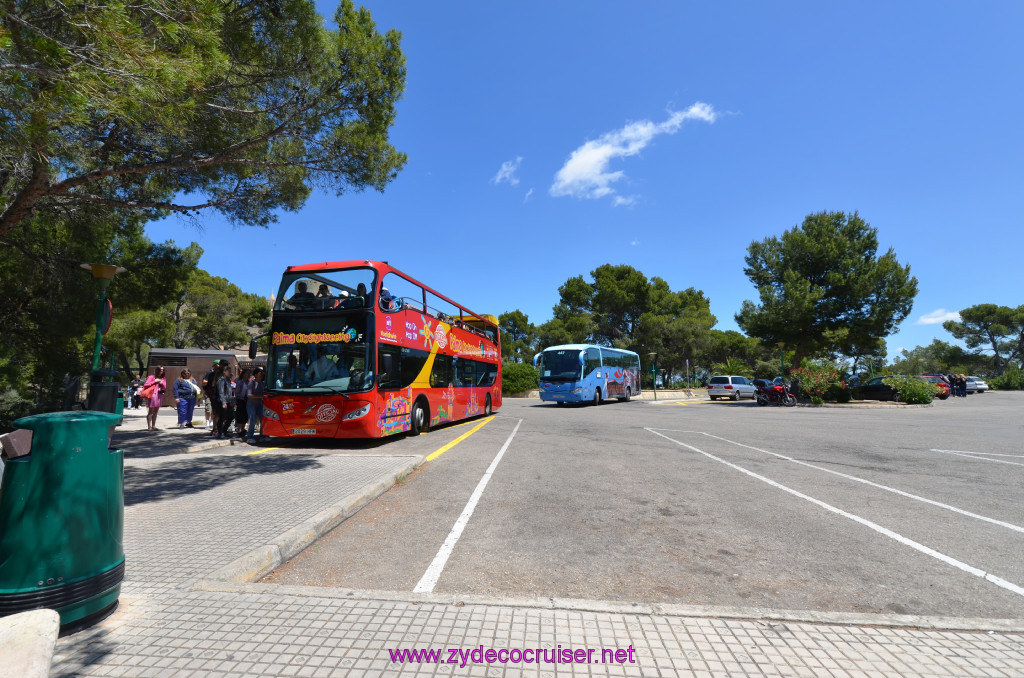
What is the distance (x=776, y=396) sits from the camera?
88.5ft

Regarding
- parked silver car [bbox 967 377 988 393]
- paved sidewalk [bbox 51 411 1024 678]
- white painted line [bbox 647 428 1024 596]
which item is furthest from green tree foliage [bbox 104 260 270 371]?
parked silver car [bbox 967 377 988 393]

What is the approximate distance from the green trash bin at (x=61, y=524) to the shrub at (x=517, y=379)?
37.8 meters

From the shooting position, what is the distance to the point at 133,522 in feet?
15.0

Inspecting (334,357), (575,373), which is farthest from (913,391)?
(334,357)

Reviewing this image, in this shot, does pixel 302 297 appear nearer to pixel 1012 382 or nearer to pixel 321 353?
pixel 321 353

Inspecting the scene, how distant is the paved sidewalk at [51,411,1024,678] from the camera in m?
2.36

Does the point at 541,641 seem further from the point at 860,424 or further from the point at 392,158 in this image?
the point at 860,424

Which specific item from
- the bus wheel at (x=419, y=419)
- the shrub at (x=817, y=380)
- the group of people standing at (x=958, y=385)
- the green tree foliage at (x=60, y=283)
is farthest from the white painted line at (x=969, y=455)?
the group of people standing at (x=958, y=385)

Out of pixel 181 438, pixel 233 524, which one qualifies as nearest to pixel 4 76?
pixel 233 524

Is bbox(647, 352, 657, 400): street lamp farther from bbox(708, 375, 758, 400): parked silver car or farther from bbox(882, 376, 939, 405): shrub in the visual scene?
bbox(882, 376, 939, 405): shrub

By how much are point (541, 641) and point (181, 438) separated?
11.3 meters

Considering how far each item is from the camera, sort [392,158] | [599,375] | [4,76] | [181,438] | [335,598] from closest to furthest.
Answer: [335,598], [4,76], [392,158], [181,438], [599,375]

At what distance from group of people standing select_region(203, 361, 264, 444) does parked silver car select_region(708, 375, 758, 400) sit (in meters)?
30.8

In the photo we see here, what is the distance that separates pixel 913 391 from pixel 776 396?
6.67 m
